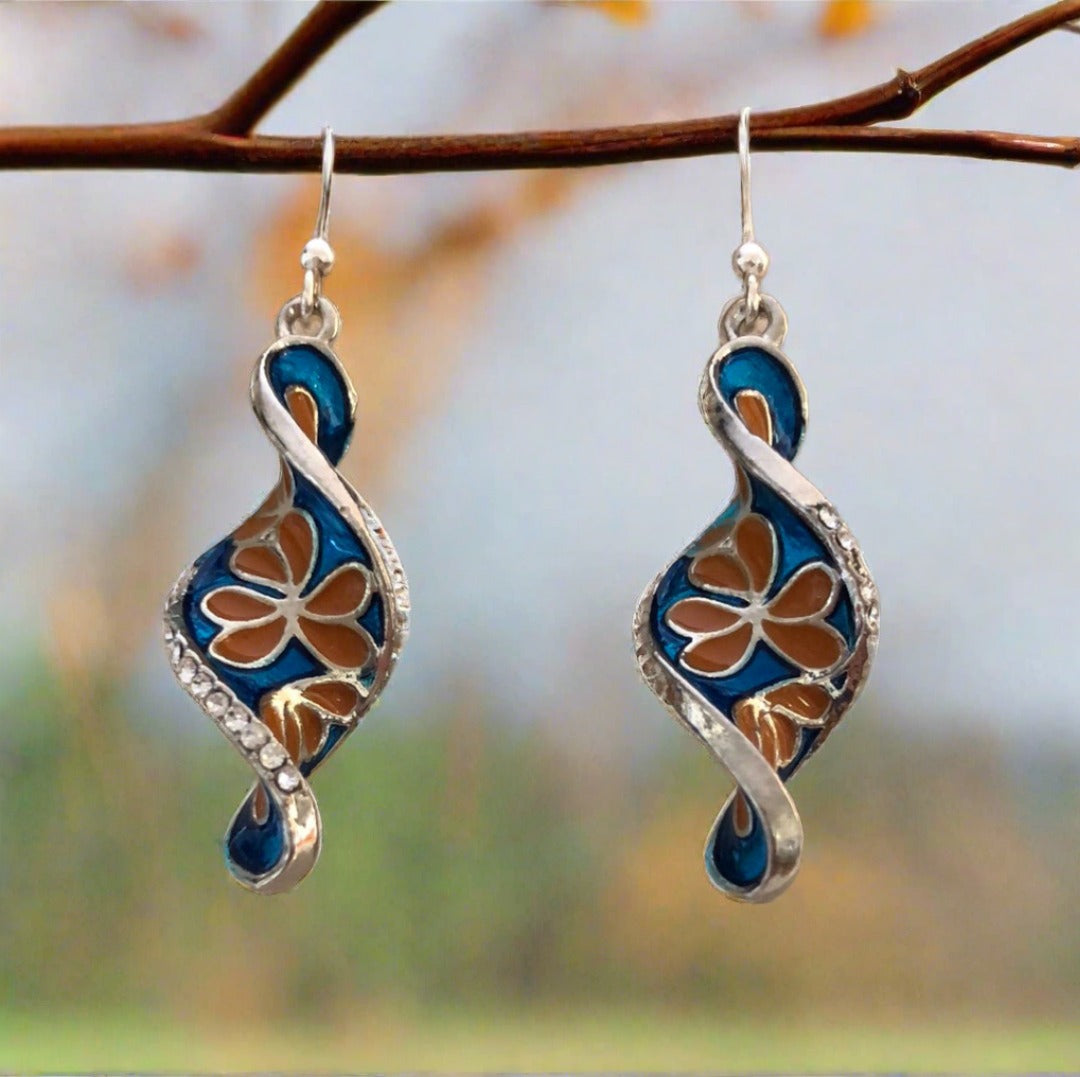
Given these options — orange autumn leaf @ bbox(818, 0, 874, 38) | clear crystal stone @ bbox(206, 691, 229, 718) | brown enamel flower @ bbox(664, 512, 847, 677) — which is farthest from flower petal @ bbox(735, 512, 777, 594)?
orange autumn leaf @ bbox(818, 0, 874, 38)

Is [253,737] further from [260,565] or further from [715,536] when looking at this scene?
[715,536]

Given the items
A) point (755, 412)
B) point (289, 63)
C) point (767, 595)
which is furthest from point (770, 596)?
point (289, 63)

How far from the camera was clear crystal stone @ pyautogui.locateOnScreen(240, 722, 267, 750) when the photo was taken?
74cm

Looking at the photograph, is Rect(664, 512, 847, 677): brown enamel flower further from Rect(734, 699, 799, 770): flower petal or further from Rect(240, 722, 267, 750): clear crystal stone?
Rect(240, 722, 267, 750): clear crystal stone

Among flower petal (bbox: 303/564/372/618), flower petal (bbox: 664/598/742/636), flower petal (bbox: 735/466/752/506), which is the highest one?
flower petal (bbox: 735/466/752/506)

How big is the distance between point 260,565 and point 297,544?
3cm

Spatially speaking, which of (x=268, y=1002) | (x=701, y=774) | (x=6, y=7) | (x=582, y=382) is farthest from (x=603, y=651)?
(x=6, y=7)

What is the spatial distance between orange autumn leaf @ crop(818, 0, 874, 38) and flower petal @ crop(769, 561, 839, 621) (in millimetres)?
607

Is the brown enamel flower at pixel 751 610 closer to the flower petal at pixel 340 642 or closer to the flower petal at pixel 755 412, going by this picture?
the flower petal at pixel 755 412

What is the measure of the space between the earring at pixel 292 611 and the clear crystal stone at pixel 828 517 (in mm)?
267

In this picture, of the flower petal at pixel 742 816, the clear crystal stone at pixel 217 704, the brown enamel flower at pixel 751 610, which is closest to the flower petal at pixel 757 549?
the brown enamel flower at pixel 751 610

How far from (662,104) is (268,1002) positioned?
863 millimetres

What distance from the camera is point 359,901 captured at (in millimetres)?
1022

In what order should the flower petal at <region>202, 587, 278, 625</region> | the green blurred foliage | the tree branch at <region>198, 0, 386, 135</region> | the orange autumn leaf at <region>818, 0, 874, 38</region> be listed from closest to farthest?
the tree branch at <region>198, 0, 386, 135</region> < the flower petal at <region>202, 587, 278, 625</region> < the green blurred foliage < the orange autumn leaf at <region>818, 0, 874, 38</region>
